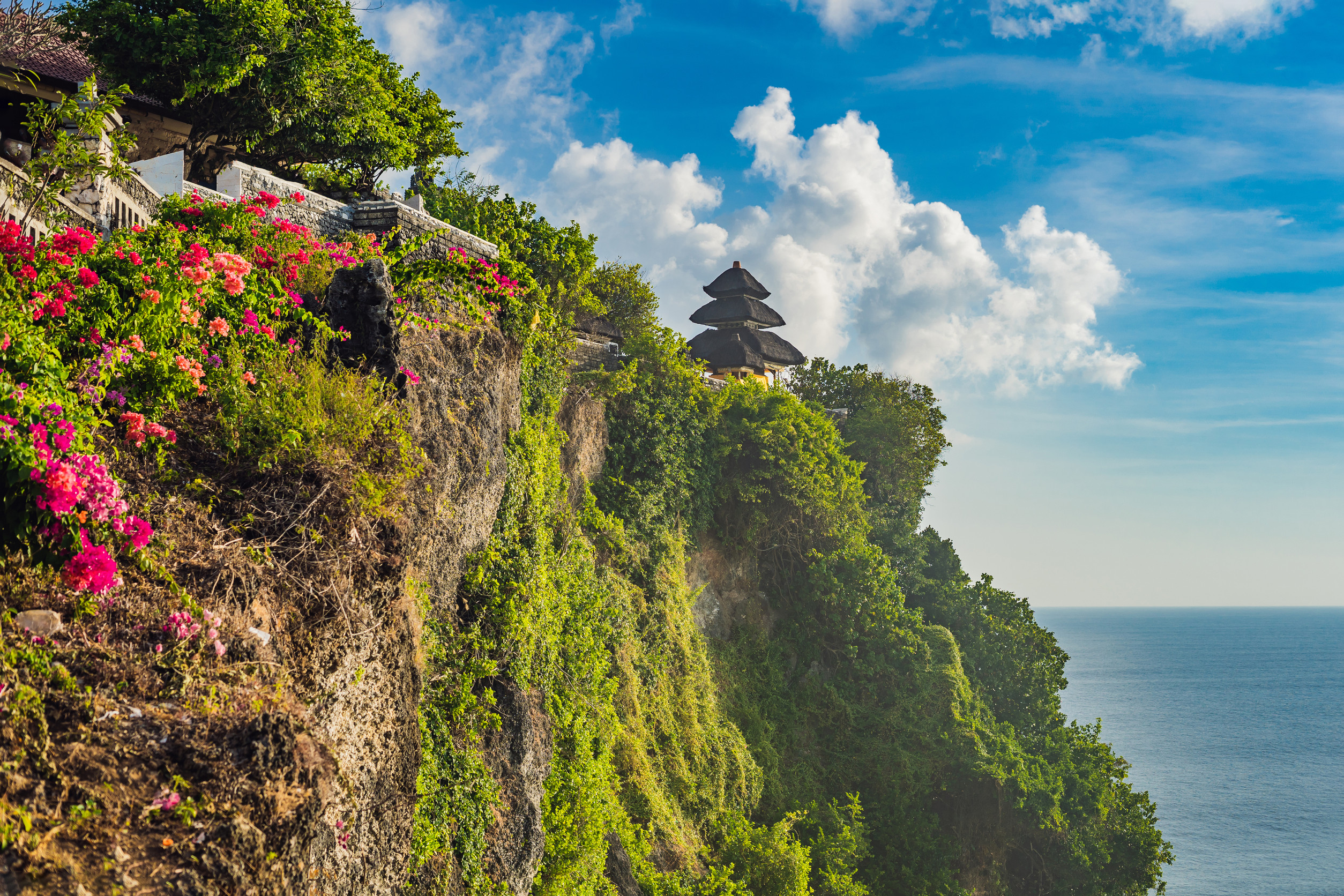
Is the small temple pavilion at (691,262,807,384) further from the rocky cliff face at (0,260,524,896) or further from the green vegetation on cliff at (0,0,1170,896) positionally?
the rocky cliff face at (0,260,524,896)

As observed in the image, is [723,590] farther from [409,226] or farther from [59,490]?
[59,490]

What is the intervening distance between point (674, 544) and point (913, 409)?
45.1ft

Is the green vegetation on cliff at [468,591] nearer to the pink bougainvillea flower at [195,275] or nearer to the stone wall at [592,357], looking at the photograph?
the pink bougainvillea flower at [195,275]

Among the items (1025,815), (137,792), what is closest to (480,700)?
(137,792)

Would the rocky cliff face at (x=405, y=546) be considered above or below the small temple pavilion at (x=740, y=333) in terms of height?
below

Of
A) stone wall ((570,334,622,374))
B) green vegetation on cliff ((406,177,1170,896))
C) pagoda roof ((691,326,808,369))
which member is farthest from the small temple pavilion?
stone wall ((570,334,622,374))

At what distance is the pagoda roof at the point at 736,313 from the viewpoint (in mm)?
31984

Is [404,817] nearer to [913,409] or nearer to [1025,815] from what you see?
[1025,815]

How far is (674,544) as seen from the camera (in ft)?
63.3

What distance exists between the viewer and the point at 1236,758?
7706cm

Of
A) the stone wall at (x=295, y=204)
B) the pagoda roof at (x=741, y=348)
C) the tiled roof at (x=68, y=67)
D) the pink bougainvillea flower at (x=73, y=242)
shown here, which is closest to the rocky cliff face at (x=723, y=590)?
the pagoda roof at (x=741, y=348)

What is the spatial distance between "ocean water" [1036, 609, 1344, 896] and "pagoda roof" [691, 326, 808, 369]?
134ft

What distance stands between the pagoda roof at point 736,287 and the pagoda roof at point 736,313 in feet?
0.39

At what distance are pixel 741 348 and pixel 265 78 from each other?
60.7 ft
